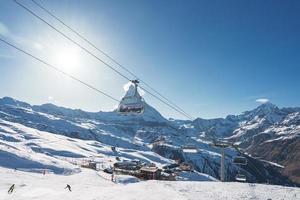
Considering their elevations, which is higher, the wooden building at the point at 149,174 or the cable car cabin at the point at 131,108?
the cable car cabin at the point at 131,108

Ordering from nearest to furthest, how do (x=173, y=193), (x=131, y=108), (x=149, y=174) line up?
(x=173, y=193)
(x=131, y=108)
(x=149, y=174)

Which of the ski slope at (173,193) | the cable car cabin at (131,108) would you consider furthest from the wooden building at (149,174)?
the cable car cabin at (131,108)

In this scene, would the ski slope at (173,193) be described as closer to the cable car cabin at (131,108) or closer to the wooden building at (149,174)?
the cable car cabin at (131,108)

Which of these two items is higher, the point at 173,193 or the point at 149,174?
the point at 149,174

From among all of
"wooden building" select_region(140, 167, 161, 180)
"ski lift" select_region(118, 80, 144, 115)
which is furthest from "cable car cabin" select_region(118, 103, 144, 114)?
"wooden building" select_region(140, 167, 161, 180)

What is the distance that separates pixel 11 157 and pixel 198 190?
55.5m

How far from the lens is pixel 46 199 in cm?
2603

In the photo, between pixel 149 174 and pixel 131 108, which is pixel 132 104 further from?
pixel 149 174

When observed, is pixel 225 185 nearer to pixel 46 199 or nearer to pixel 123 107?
pixel 123 107

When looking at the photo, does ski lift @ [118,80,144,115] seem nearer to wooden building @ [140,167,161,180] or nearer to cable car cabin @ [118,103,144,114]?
cable car cabin @ [118,103,144,114]

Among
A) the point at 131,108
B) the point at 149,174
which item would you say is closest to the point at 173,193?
the point at 131,108

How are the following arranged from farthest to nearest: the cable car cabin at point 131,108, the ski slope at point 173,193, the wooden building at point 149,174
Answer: the wooden building at point 149,174
the cable car cabin at point 131,108
the ski slope at point 173,193

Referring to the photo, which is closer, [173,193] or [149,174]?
[173,193]

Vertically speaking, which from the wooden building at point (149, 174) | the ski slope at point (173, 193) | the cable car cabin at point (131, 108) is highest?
the cable car cabin at point (131, 108)
